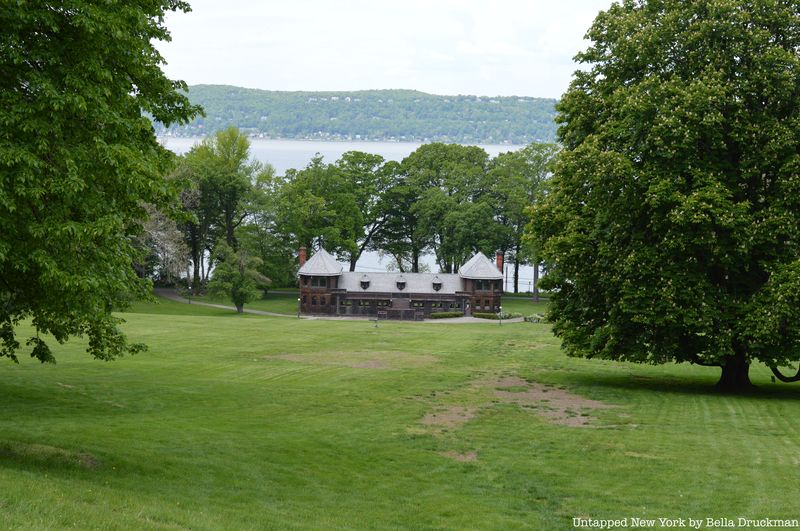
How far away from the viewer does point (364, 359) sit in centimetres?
4012

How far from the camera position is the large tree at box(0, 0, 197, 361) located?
14250 millimetres

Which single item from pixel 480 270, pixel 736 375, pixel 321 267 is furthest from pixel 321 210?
pixel 736 375

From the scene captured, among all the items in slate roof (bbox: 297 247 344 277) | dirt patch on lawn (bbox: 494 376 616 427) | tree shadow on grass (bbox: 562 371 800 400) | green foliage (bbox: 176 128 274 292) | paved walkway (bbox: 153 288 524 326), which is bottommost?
dirt patch on lawn (bbox: 494 376 616 427)

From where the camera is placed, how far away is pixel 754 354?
29.1 metres

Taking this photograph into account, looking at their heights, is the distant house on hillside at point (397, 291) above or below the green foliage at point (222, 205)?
below

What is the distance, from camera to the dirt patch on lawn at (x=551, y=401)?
25562mm

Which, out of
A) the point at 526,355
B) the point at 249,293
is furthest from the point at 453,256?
the point at 526,355

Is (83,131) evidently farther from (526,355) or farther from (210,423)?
(526,355)

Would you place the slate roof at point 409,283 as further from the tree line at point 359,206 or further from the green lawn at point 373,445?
the green lawn at point 373,445

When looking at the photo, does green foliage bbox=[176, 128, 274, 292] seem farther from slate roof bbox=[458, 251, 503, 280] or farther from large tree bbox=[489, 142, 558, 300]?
large tree bbox=[489, 142, 558, 300]

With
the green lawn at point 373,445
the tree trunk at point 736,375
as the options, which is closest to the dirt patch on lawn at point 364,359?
the green lawn at point 373,445

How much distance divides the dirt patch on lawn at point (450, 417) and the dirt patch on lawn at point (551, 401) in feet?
7.75

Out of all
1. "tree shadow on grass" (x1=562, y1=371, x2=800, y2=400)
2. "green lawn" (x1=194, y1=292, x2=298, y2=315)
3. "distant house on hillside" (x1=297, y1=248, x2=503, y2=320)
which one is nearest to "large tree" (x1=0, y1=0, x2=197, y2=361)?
"tree shadow on grass" (x1=562, y1=371, x2=800, y2=400)

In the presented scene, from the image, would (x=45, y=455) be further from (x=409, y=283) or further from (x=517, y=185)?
(x=517, y=185)
